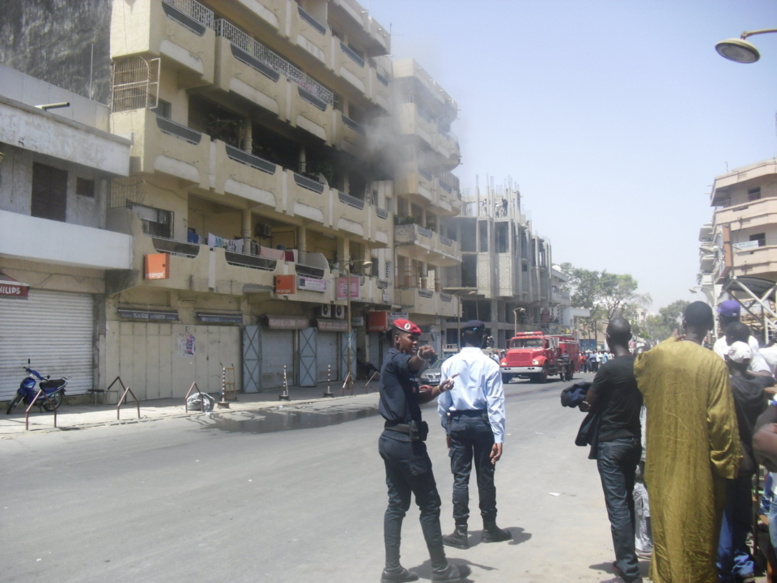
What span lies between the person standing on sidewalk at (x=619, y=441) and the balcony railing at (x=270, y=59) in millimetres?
21661

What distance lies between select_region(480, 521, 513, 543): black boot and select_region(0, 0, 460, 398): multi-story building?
14852mm

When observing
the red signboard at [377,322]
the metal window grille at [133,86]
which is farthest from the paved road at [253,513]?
the red signboard at [377,322]

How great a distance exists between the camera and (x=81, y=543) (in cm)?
549

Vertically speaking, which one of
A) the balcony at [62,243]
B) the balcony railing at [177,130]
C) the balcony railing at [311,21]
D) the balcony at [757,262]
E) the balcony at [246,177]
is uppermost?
the balcony railing at [311,21]

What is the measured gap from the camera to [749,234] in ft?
114

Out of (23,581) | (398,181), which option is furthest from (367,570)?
(398,181)

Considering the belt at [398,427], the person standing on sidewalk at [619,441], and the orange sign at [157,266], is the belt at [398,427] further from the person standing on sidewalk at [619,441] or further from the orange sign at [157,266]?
the orange sign at [157,266]

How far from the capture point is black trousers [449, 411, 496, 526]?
5.63 meters

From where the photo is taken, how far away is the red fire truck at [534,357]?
31.5m

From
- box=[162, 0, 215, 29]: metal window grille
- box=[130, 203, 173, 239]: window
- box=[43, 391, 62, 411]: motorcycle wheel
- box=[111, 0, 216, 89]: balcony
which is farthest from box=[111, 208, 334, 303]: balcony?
box=[162, 0, 215, 29]: metal window grille

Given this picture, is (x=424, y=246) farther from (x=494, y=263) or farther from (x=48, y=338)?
(x=48, y=338)

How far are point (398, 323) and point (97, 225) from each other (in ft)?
54.5

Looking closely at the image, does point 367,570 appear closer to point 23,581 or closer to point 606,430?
point 606,430

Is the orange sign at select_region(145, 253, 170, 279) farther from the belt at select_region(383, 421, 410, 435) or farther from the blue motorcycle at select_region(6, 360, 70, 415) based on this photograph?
the belt at select_region(383, 421, 410, 435)
